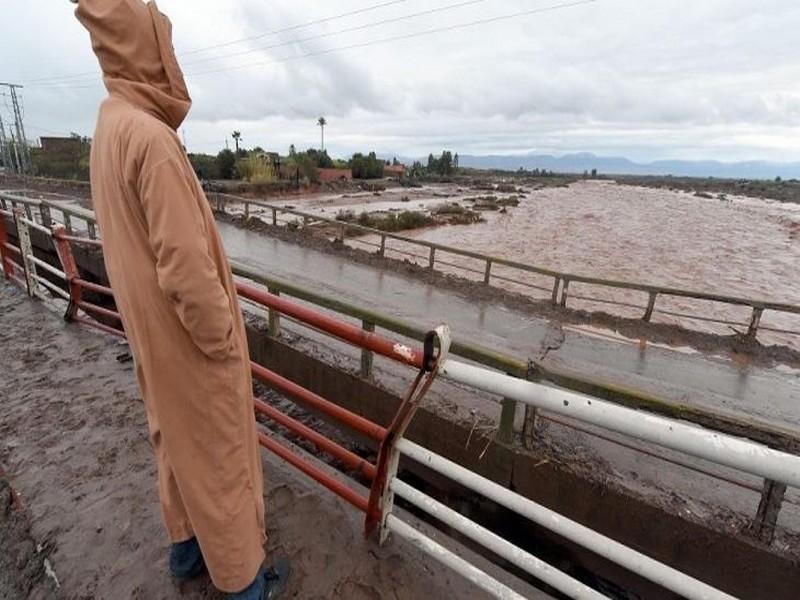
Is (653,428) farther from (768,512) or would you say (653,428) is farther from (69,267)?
(69,267)

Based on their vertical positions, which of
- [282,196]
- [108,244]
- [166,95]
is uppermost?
[166,95]

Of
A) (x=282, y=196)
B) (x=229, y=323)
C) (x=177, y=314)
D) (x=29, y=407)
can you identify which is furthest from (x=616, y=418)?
(x=282, y=196)

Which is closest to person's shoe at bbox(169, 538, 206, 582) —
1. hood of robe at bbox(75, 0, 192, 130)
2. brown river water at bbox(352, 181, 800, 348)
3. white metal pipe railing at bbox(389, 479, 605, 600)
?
white metal pipe railing at bbox(389, 479, 605, 600)

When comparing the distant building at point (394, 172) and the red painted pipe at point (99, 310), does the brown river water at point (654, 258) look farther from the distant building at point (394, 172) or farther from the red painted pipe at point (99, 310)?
the distant building at point (394, 172)

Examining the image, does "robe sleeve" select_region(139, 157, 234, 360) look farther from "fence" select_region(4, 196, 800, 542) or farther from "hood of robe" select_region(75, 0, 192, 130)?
"fence" select_region(4, 196, 800, 542)

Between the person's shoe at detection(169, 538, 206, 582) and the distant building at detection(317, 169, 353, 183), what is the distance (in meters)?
55.0

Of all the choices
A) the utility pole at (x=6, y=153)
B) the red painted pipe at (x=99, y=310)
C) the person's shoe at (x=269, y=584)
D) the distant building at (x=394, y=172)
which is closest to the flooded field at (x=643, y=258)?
the red painted pipe at (x=99, y=310)

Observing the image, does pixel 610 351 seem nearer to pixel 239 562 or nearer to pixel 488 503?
pixel 488 503

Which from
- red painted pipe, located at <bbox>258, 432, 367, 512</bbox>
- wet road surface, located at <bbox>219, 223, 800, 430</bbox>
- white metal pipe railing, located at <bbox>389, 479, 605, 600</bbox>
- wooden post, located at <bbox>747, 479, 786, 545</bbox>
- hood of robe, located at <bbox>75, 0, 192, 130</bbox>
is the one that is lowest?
wet road surface, located at <bbox>219, 223, 800, 430</bbox>

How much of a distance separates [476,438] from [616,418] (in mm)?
2971

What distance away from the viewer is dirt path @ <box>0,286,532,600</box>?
199 cm

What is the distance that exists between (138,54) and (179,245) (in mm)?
627

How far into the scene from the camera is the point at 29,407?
3414 millimetres

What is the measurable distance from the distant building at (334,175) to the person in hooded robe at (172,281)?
55.0m
